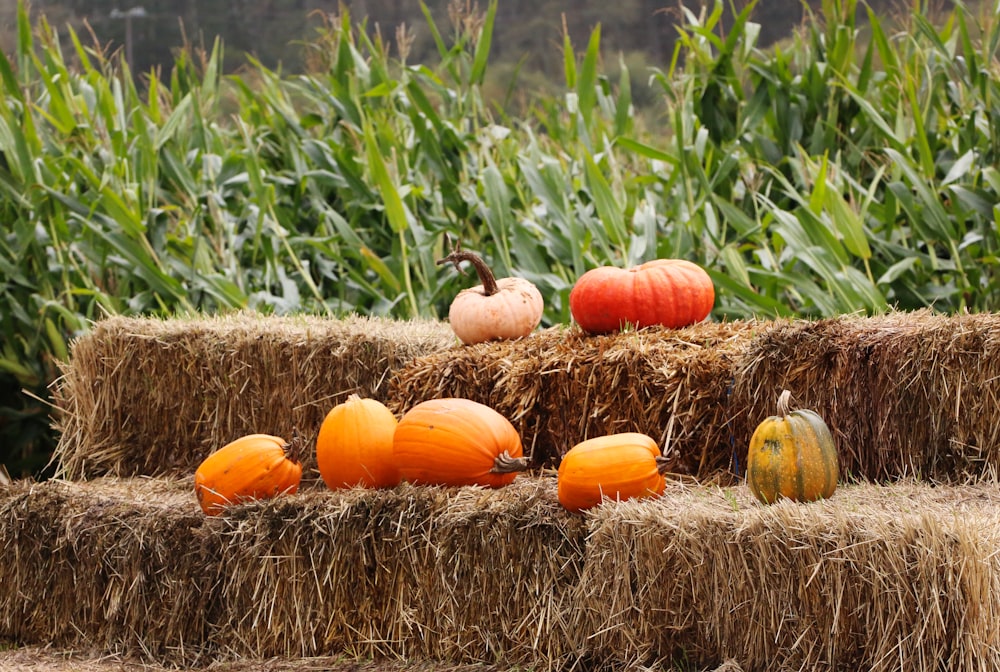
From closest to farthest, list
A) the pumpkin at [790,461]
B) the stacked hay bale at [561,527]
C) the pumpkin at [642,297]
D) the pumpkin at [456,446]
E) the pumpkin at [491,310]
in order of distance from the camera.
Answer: the stacked hay bale at [561,527], the pumpkin at [790,461], the pumpkin at [456,446], the pumpkin at [642,297], the pumpkin at [491,310]

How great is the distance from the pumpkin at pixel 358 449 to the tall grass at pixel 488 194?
167 centimetres

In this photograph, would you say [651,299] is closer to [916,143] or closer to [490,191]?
[490,191]

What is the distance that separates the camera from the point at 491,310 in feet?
10.9

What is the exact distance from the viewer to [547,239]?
470 centimetres

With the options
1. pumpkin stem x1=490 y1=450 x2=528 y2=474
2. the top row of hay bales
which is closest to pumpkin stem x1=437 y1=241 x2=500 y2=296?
the top row of hay bales

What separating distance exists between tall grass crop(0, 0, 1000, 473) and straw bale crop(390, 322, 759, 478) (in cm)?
121

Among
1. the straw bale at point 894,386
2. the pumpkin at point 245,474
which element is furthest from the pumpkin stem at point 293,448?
the straw bale at point 894,386

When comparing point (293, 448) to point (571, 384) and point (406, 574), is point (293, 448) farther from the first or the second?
point (571, 384)

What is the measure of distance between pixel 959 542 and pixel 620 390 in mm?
1164

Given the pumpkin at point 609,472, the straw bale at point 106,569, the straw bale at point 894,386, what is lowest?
the straw bale at point 106,569

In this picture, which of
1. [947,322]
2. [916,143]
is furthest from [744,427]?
[916,143]

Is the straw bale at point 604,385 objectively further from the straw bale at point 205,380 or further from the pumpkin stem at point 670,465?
the straw bale at point 205,380

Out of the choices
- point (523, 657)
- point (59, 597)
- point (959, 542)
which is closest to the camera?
point (959, 542)

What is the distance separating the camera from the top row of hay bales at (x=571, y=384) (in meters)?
2.53
